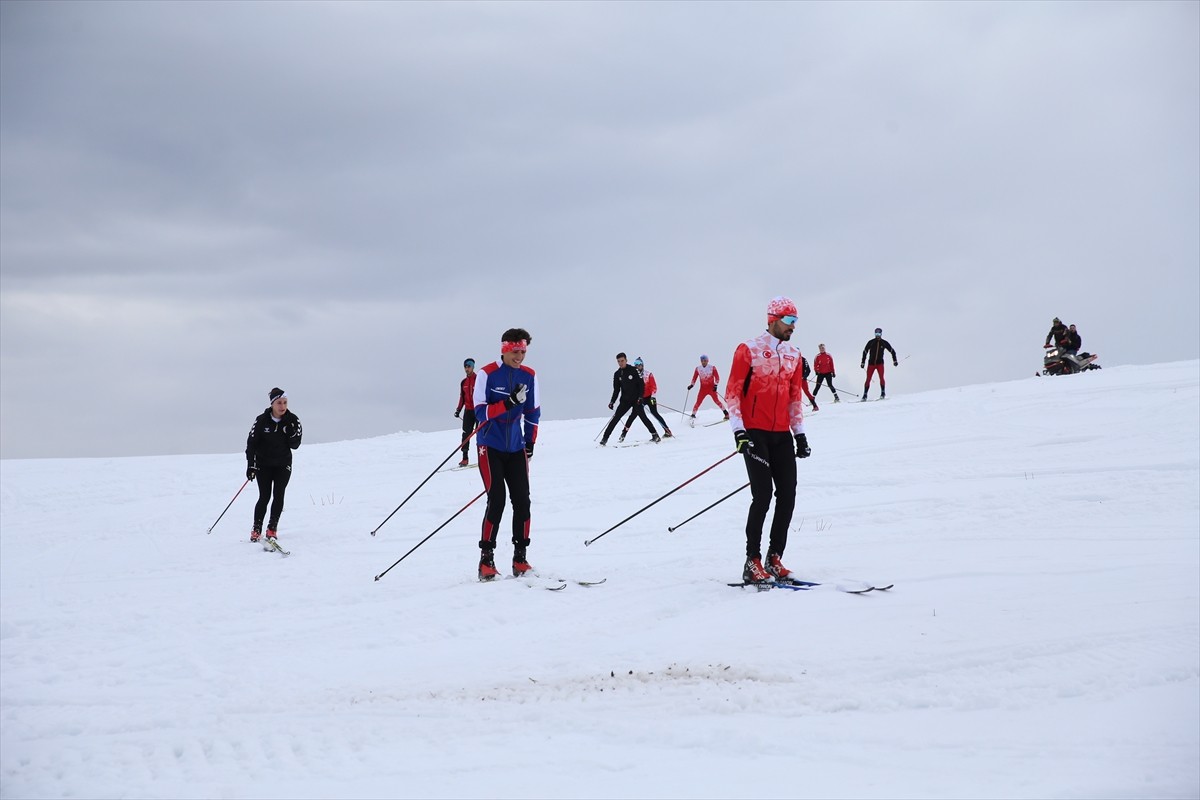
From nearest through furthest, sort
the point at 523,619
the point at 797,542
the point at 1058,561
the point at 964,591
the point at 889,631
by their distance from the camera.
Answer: the point at 889,631
the point at 964,591
the point at 523,619
the point at 1058,561
the point at 797,542

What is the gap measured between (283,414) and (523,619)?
6623 millimetres

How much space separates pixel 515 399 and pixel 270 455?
17.6 ft

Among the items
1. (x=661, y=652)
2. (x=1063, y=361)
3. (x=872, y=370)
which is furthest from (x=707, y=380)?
(x=661, y=652)

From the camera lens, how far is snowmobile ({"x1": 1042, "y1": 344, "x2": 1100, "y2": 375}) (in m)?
24.9

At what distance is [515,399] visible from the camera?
8.42m

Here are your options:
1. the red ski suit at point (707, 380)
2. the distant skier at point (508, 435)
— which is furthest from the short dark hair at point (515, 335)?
the red ski suit at point (707, 380)

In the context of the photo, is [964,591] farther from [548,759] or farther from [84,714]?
[84,714]

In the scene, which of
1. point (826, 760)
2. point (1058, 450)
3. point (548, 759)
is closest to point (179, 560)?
point (548, 759)

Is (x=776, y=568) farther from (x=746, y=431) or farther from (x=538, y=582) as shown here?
(x=538, y=582)

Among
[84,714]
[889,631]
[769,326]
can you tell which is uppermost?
[769,326]

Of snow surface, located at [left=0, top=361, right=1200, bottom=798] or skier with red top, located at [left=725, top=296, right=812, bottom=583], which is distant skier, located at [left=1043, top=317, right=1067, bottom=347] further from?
skier with red top, located at [left=725, top=296, right=812, bottom=583]

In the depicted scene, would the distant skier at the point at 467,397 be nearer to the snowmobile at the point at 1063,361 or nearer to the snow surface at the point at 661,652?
the snow surface at the point at 661,652

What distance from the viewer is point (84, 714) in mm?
5859

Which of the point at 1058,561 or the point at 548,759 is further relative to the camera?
the point at 1058,561
